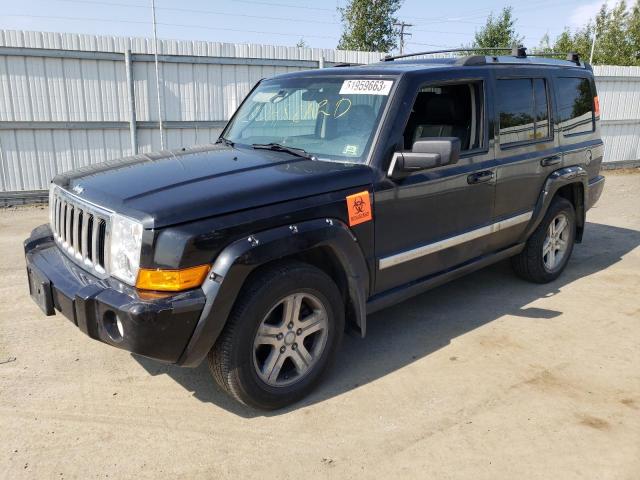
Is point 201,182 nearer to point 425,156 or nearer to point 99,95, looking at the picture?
point 425,156

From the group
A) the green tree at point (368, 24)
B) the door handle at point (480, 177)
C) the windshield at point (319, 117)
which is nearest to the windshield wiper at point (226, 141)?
the windshield at point (319, 117)

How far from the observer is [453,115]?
14.1 ft

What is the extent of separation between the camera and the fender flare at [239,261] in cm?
271

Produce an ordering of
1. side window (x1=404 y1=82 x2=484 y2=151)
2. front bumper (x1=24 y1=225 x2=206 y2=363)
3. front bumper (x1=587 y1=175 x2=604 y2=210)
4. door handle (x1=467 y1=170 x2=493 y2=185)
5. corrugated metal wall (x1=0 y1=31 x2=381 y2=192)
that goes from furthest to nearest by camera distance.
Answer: corrugated metal wall (x1=0 y1=31 x2=381 y2=192) → front bumper (x1=587 y1=175 x2=604 y2=210) → side window (x1=404 y1=82 x2=484 y2=151) → door handle (x1=467 y1=170 x2=493 y2=185) → front bumper (x1=24 y1=225 x2=206 y2=363)

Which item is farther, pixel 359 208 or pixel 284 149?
pixel 284 149

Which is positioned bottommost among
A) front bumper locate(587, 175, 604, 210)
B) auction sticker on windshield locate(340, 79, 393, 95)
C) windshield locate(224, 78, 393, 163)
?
front bumper locate(587, 175, 604, 210)

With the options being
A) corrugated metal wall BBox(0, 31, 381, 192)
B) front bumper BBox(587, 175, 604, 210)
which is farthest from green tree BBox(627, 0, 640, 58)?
front bumper BBox(587, 175, 604, 210)

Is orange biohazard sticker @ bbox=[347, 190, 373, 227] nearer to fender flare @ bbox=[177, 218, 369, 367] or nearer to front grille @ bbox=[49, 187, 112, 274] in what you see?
fender flare @ bbox=[177, 218, 369, 367]

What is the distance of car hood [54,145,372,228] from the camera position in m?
2.74

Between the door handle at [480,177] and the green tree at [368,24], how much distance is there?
80.3 ft

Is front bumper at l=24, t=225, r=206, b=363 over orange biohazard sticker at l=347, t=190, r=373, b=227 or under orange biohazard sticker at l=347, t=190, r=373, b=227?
under

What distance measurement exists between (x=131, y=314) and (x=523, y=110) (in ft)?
11.8

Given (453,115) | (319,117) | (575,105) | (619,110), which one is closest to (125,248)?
(319,117)

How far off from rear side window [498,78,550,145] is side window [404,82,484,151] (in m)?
0.25
